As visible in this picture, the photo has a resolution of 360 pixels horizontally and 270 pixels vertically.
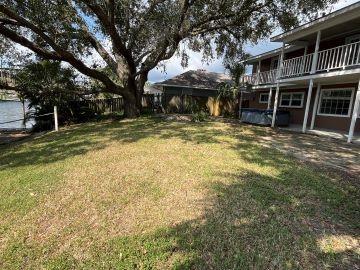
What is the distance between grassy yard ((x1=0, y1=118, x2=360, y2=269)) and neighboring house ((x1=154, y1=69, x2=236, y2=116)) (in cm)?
1597

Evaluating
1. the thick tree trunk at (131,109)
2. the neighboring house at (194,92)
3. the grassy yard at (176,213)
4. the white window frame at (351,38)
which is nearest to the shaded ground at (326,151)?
the grassy yard at (176,213)

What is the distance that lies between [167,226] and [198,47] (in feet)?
58.4

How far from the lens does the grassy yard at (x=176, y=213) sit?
11.1ft

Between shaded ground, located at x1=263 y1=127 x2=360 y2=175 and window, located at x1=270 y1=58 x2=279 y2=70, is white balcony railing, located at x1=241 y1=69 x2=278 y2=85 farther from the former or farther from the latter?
shaded ground, located at x1=263 y1=127 x2=360 y2=175

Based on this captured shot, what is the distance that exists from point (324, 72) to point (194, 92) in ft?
47.9

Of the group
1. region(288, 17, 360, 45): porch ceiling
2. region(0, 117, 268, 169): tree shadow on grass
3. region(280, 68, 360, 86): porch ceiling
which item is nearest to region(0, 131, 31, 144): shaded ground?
region(0, 117, 268, 169): tree shadow on grass

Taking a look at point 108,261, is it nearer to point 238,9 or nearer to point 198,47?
point 238,9

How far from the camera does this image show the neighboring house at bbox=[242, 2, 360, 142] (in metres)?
11.6

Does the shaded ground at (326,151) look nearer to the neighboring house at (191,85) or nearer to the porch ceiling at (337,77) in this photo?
the porch ceiling at (337,77)

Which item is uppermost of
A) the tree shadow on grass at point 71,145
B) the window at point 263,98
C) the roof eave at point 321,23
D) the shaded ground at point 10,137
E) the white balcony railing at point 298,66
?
the roof eave at point 321,23

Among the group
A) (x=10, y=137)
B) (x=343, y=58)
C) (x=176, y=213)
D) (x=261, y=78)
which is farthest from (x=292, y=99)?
(x=10, y=137)

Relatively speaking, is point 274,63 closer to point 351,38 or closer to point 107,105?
point 351,38

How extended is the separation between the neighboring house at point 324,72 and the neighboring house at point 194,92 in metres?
5.00

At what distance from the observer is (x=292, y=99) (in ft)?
59.5
